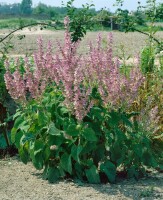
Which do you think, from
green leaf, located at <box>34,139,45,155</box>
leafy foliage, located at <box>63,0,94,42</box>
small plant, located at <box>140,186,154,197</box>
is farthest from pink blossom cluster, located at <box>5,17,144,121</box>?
leafy foliage, located at <box>63,0,94,42</box>

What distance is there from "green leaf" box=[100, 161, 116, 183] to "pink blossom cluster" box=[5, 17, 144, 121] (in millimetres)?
608

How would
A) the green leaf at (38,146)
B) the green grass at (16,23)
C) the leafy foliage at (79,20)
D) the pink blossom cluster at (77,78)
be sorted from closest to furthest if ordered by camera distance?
the pink blossom cluster at (77,78)
the green leaf at (38,146)
the leafy foliage at (79,20)
the green grass at (16,23)

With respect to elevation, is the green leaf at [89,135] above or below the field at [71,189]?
above

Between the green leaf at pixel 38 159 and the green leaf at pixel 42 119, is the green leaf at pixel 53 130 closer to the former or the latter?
the green leaf at pixel 42 119

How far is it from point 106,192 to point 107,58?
127 cm

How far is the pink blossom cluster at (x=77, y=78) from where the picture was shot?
4.18m

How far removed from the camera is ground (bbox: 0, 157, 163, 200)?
14.0 feet

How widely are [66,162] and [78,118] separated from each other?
20.9 inches

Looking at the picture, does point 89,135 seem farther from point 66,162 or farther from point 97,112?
point 66,162

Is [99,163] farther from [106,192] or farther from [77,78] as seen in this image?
[77,78]

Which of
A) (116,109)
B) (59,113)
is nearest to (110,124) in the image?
(116,109)

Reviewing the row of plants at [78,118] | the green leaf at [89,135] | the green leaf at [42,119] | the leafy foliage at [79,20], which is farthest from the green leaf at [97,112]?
the leafy foliage at [79,20]

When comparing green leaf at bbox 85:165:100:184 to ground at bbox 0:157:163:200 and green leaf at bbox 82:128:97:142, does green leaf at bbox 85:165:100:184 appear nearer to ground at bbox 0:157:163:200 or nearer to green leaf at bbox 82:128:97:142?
ground at bbox 0:157:163:200

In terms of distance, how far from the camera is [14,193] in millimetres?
4375
